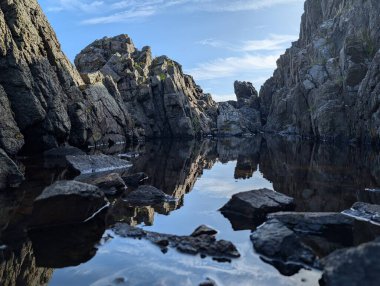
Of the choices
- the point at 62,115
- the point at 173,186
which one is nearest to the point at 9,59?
the point at 62,115

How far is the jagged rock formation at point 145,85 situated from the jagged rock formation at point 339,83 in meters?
38.3

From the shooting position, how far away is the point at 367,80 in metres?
78.1

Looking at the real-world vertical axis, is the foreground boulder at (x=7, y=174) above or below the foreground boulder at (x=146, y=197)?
above

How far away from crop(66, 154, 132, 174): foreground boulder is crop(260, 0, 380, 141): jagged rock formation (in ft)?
190

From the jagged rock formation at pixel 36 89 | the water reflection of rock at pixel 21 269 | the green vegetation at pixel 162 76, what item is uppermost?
the green vegetation at pixel 162 76

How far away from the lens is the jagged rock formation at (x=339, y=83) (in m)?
79.8

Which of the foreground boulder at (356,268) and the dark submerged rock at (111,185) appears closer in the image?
the foreground boulder at (356,268)

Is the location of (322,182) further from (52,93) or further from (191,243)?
(52,93)

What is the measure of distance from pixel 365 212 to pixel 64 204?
14148 millimetres

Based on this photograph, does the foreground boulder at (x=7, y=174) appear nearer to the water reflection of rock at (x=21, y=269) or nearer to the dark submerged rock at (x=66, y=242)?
the dark submerged rock at (x=66, y=242)

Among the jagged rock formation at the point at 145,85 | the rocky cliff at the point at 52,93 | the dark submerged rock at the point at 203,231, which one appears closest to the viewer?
the dark submerged rock at the point at 203,231

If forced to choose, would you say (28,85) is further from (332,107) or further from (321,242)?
(332,107)

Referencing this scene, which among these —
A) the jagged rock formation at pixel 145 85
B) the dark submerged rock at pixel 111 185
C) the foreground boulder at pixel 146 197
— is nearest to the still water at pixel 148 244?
the foreground boulder at pixel 146 197

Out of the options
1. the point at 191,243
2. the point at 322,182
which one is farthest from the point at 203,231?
the point at 322,182
